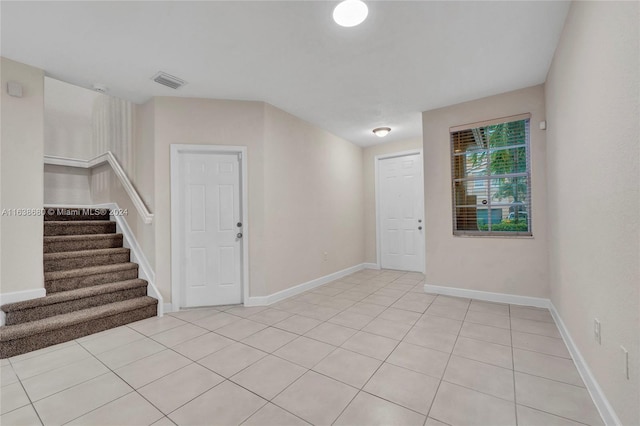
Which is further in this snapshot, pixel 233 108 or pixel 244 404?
pixel 233 108

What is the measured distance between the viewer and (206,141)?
3531 mm

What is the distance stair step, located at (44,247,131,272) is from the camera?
3.17 metres

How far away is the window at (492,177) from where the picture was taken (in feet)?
11.2

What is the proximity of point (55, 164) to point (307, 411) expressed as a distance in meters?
6.03

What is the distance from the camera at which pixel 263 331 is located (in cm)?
280

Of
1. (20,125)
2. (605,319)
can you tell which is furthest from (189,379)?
(20,125)

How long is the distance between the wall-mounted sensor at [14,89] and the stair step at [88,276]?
1.85 m

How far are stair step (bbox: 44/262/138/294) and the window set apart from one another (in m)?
4.48

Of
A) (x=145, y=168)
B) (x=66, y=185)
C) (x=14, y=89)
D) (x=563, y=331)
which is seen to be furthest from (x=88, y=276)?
(x=563, y=331)

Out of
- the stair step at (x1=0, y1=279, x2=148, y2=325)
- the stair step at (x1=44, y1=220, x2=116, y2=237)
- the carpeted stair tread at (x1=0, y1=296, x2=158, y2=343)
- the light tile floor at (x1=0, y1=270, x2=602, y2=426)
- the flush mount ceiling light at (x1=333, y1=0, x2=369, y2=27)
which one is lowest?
the light tile floor at (x1=0, y1=270, x2=602, y2=426)

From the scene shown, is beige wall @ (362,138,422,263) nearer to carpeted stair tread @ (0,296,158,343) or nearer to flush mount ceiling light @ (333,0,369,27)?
flush mount ceiling light @ (333,0,369,27)

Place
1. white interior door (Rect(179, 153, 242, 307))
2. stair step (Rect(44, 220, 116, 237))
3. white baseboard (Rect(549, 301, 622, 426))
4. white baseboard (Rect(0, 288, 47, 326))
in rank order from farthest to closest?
stair step (Rect(44, 220, 116, 237)) → white interior door (Rect(179, 153, 242, 307)) → white baseboard (Rect(0, 288, 47, 326)) → white baseboard (Rect(549, 301, 622, 426))

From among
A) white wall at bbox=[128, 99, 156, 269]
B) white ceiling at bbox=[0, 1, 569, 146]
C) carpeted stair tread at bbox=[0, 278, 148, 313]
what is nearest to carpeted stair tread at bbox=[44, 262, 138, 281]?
carpeted stair tread at bbox=[0, 278, 148, 313]

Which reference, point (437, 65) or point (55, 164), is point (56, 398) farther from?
point (55, 164)
